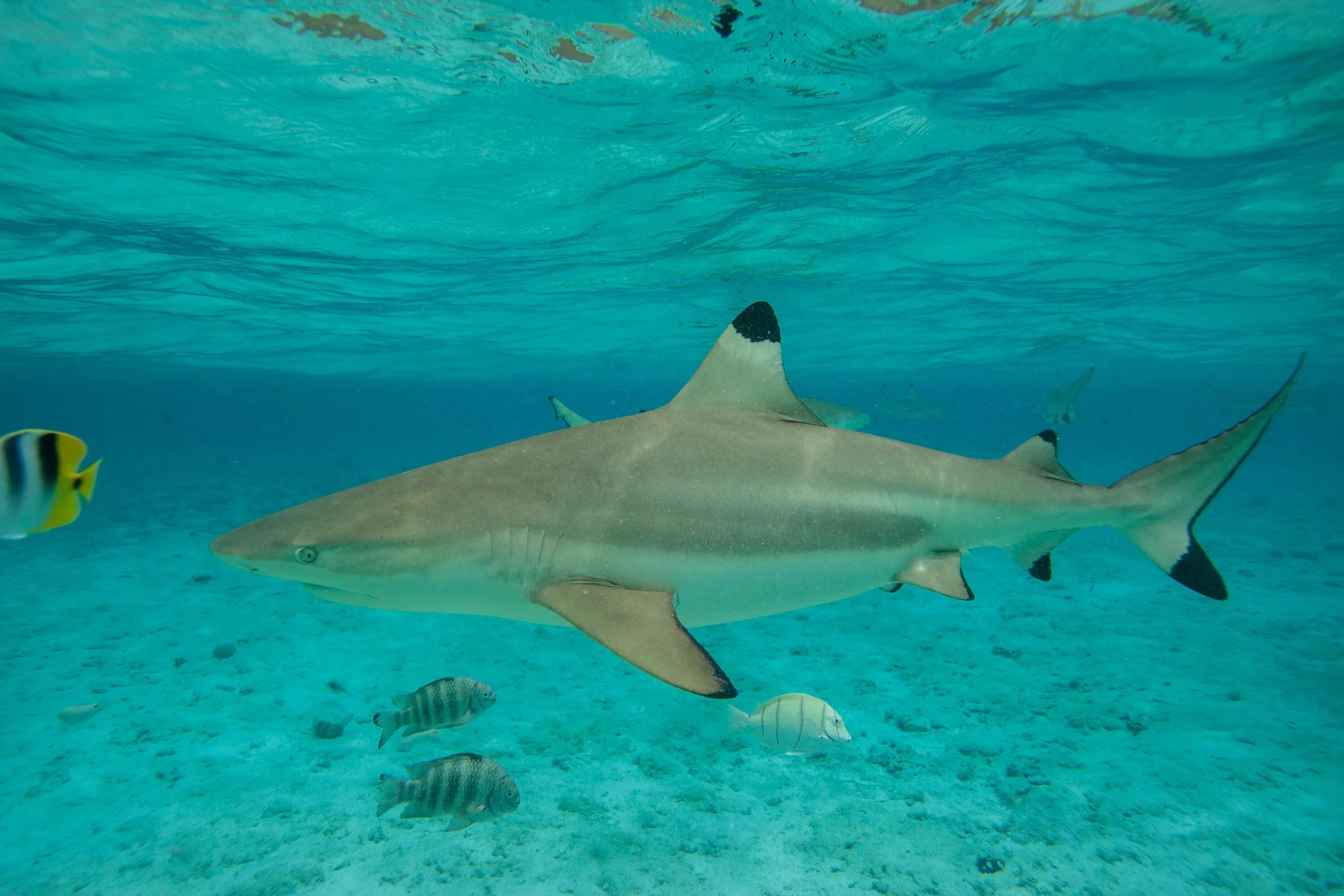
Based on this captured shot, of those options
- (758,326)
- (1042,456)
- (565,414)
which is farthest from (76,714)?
(1042,456)

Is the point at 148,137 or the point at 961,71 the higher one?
the point at 961,71

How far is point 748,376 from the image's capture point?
3588 millimetres

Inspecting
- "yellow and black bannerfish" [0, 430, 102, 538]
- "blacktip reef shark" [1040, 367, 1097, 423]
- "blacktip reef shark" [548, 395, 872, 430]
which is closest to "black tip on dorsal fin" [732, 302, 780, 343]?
"blacktip reef shark" [548, 395, 872, 430]

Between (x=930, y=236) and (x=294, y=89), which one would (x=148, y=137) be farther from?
(x=930, y=236)

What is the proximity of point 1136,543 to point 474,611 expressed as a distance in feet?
12.4

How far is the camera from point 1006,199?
12961mm

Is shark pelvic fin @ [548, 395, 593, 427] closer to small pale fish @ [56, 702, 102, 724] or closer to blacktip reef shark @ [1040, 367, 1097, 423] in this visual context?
small pale fish @ [56, 702, 102, 724]

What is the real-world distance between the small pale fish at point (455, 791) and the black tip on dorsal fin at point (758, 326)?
319 cm

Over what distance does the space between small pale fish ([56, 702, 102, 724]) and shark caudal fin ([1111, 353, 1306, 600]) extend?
10.0m

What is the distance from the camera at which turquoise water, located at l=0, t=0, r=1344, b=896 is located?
5.43m

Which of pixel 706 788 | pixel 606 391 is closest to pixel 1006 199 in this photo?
pixel 706 788

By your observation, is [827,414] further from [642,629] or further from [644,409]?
[642,629]

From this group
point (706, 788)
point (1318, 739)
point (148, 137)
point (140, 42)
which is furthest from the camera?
point (148, 137)

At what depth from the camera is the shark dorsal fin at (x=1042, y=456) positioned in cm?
379
